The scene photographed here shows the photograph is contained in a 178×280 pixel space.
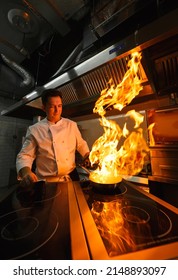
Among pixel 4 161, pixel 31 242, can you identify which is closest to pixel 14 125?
pixel 4 161

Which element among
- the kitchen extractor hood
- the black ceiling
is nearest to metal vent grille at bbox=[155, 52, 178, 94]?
the kitchen extractor hood

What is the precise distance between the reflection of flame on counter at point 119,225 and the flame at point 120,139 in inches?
7.7

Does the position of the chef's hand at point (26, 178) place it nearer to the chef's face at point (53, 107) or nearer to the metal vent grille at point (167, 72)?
the chef's face at point (53, 107)

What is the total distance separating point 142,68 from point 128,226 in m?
1.33

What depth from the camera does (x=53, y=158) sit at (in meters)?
1.29

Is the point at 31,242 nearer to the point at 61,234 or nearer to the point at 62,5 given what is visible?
the point at 61,234

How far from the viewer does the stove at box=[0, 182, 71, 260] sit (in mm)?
387

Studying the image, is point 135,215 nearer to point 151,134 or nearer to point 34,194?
point 34,194

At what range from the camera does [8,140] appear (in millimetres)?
3932

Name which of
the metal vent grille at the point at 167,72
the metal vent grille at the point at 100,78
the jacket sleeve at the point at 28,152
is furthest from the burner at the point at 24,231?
the metal vent grille at the point at 167,72

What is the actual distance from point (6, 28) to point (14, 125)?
9.42ft

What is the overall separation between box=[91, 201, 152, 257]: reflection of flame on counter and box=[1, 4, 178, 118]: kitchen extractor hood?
Result: 1.11 meters

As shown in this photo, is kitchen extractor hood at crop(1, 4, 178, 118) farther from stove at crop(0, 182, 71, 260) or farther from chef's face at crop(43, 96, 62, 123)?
stove at crop(0, 182, 71, 260)
